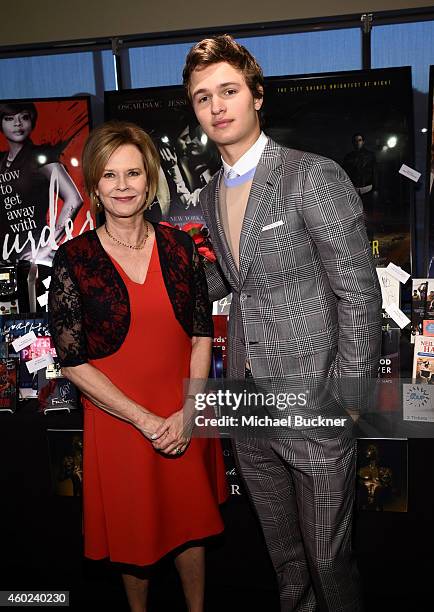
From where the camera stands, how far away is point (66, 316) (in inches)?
75.7

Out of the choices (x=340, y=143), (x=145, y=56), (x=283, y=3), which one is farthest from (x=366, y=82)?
(x=145, y=56)

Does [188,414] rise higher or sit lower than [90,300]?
lower

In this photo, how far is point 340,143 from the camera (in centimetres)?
302

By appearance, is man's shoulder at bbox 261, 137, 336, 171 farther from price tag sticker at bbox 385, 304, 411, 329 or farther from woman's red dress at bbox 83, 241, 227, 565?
price tag sticker at bbox 385, 304, 411, 329

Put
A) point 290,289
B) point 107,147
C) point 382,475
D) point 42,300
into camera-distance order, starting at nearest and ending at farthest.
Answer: point 290,289 < point 107,147 < point 382,475 < point 42,300

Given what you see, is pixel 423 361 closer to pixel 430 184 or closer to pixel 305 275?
pixel 430 184

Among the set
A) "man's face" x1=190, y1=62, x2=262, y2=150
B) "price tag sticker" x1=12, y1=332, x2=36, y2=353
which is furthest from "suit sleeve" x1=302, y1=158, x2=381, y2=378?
"price tag sticker" x1=12, y1=332, x2=36, y2=353

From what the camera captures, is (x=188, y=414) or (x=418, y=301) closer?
(x=188, y=414)

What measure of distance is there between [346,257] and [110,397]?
0.84 meters

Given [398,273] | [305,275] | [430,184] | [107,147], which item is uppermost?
[107,147]

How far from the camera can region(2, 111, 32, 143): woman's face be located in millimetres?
3293

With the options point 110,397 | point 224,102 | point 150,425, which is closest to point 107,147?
point 224,102

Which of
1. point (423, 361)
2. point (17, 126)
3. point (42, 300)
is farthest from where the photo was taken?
point (17, 126)

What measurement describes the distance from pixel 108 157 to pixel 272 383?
850 millimetres
